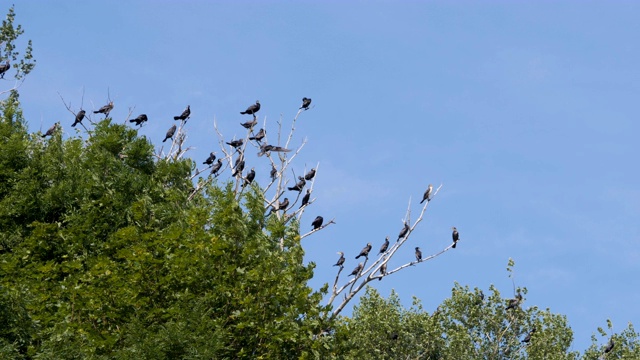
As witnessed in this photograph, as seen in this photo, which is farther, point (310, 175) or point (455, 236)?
point (310, 175)

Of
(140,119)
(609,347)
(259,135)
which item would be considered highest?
Answer: (259,135)

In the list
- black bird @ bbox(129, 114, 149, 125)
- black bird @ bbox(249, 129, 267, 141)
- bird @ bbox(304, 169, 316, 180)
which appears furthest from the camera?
black bird @ bbox(249, 129, 267, 141)

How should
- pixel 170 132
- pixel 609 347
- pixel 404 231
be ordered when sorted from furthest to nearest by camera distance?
pixel 609 347
pixel 170 132
pixel 404 231

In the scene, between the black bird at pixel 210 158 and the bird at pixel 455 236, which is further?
the black bird at pixel 210 158

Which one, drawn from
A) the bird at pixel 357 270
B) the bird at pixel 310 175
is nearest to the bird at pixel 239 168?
the bird at pixel 310 175

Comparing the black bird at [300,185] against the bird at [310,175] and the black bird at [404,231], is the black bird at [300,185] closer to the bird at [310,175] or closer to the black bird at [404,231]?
the bird at [310,175]

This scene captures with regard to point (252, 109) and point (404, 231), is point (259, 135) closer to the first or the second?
point (252, 109)

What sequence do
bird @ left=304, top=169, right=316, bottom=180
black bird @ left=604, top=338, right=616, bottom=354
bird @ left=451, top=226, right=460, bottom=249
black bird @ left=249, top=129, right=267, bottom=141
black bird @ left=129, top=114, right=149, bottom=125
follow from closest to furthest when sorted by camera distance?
bird @ left=451, top=226, right=460, bottom=249, black bird @ left=129, top=114, right=149, bottom=125, bird @ left=304, top=169, right=316, bottom=180, black bird @ left=249, top=129, right=267, bottom=141, black bird @ left=604, top=338, right=616, bottom=354

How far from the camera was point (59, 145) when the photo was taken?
35812 millimetres

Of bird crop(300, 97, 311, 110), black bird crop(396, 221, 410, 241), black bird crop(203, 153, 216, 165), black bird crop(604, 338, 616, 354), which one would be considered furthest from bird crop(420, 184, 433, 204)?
black bird crop(604, 338, 616, 354)

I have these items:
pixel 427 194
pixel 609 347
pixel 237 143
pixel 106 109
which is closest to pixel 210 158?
pixel 237 143

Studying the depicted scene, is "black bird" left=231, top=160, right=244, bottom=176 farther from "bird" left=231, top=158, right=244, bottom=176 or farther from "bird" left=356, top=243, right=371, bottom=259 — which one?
"bird" left=356, top=243, right=371, bottom=259

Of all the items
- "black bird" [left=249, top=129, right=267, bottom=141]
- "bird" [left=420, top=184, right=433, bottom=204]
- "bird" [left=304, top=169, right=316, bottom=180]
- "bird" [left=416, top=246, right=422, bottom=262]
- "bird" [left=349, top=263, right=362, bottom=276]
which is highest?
"black bird" [left=249, top=129, right=267, bottom=141]

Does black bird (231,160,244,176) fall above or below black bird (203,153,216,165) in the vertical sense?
below
